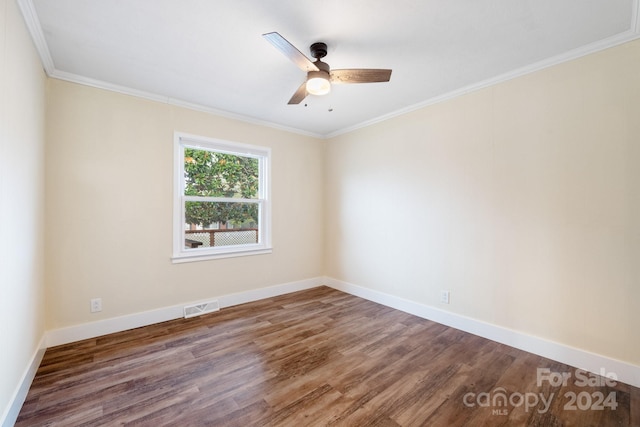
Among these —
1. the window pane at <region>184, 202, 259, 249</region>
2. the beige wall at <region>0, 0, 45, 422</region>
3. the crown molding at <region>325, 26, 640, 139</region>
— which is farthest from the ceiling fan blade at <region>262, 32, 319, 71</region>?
the window pane at <region>184, 202, 259, 249</region>

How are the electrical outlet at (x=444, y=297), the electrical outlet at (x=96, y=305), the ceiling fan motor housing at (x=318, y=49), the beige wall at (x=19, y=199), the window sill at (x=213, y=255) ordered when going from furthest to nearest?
the window sill at (x=213, y=255) → the electrical outlet at (x=444, y=297) → the electrical outlet at (x=96, y=305) → the ceiling fan motor housing at (x=318, y=49) → the beige wall at (x=19, y=199)

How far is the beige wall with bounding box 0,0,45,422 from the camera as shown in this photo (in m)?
1.46

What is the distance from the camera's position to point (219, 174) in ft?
11.7

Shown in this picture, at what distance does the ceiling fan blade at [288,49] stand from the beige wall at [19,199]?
1.36 m

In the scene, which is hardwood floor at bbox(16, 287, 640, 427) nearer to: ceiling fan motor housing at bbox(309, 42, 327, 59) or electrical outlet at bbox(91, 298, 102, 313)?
electrical outlet at bbox(91, 298, 102, 313)

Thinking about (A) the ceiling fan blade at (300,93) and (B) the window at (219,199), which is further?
(B) the window at (219,199)

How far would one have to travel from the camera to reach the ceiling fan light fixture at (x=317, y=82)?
80.0 inches

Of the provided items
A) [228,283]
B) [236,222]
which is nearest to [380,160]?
[236,222]

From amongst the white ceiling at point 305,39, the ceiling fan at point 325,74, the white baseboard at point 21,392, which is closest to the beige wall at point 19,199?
the white baseboard at point 21,392

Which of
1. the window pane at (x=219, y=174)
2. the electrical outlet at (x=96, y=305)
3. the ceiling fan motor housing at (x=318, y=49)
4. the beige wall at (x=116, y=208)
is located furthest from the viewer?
the window pane at (x=219, y=174)

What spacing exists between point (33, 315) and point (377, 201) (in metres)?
3.53

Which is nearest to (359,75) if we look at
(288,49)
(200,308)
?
(288,49)

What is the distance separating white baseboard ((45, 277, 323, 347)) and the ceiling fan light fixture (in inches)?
107

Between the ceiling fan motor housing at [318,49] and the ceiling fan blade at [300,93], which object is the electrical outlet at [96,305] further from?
the ceiling fan motor housing at [318,49]
